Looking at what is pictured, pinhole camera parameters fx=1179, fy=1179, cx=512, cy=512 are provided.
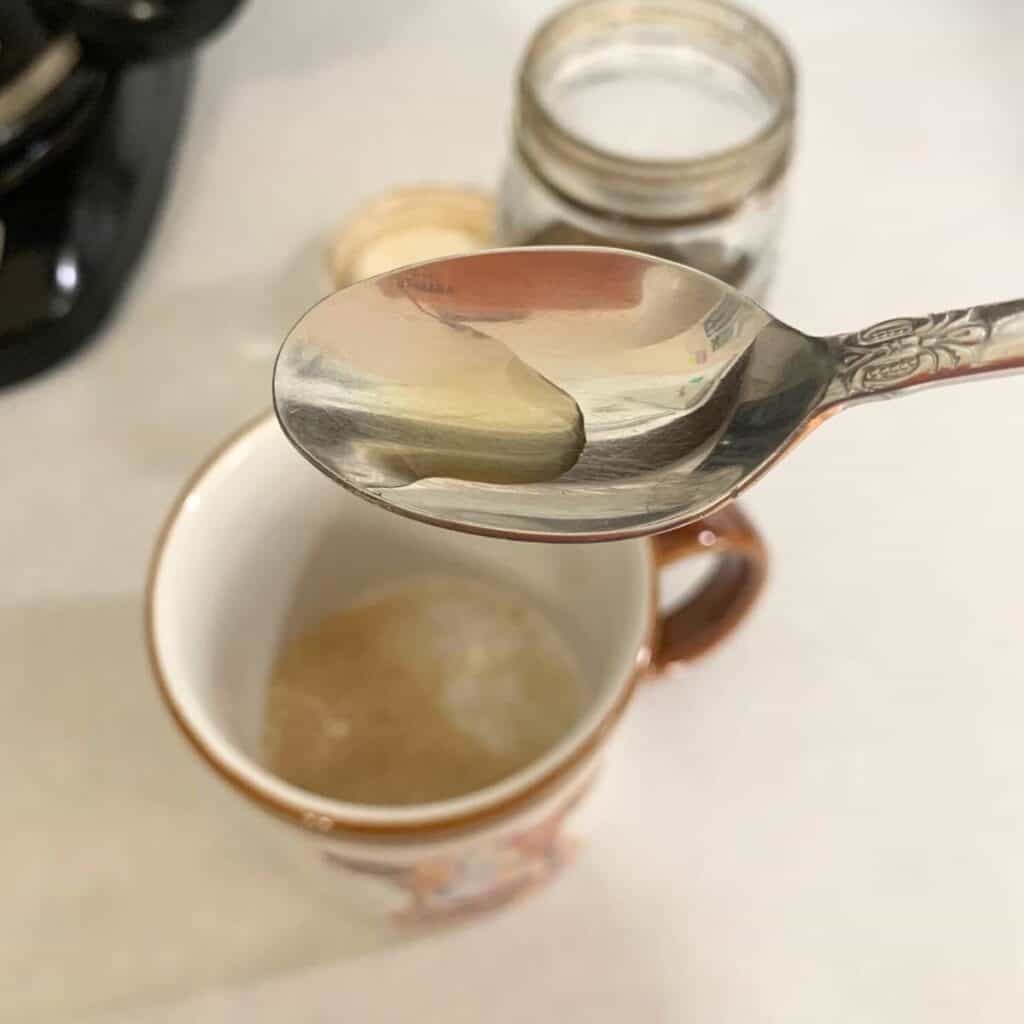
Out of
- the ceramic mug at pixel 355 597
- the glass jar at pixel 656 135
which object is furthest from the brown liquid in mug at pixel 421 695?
the glass jar at pixel 656 135

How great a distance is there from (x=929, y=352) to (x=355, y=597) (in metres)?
0.24

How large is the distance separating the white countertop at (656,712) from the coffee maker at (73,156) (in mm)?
23

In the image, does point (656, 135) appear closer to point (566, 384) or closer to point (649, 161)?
point (649, 161)

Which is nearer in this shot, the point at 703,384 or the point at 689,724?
the point at 703,384

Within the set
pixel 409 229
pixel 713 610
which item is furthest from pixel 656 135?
pixel 713 610

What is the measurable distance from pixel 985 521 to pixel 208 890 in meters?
0.29

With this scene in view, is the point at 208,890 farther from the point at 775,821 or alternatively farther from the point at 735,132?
the point at 735,132

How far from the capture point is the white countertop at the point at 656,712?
33cm

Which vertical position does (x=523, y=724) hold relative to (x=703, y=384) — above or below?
below

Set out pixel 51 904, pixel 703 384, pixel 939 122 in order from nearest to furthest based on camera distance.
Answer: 1. pixel 703 384
2. pixel 51 904
3. pixel 939 122

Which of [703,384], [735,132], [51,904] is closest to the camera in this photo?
[703,384]

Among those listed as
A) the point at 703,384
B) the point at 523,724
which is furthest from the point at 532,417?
the point at 523,724

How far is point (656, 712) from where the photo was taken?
0.37 m

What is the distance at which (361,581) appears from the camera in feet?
1.31
